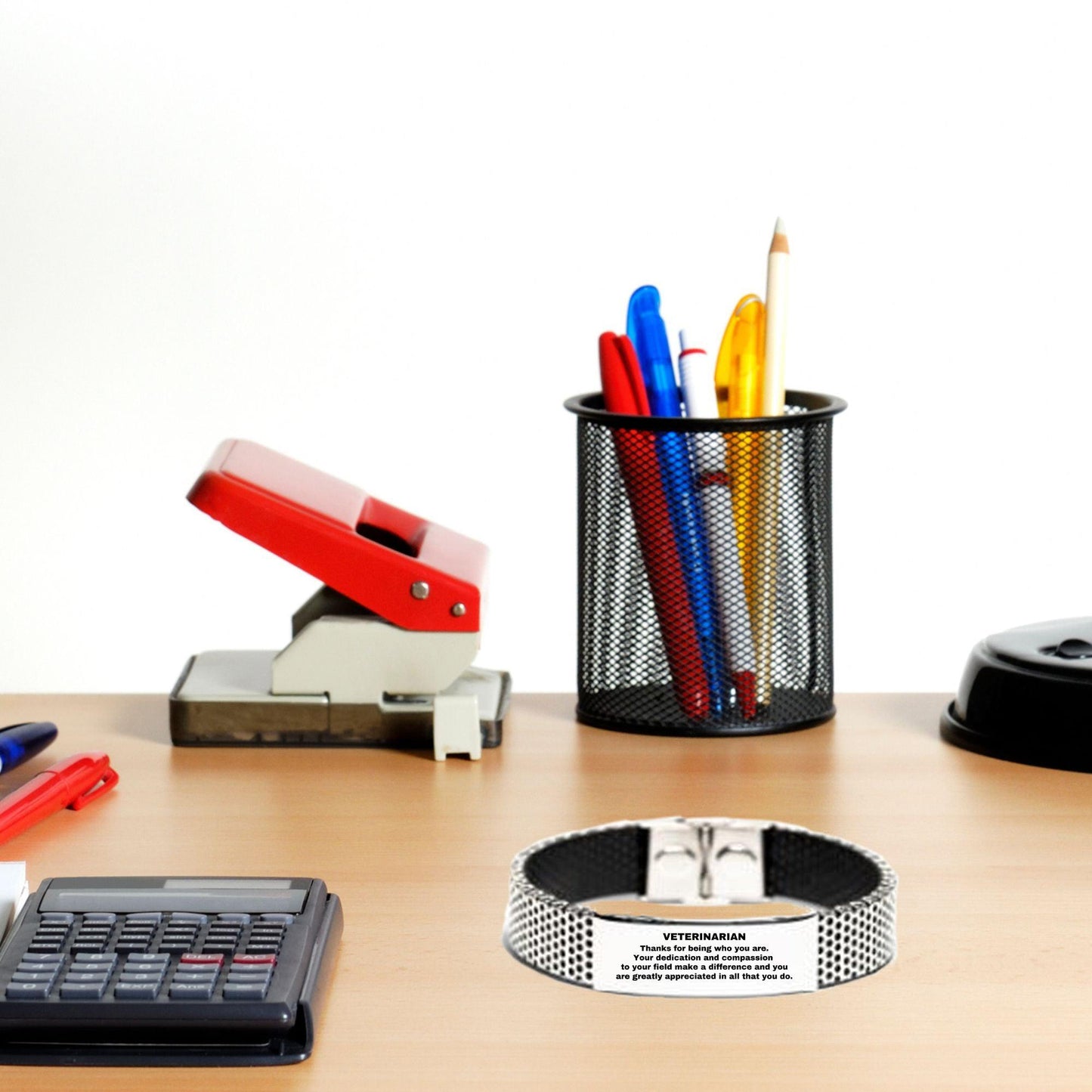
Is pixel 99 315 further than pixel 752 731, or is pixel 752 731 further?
pixel 99 315

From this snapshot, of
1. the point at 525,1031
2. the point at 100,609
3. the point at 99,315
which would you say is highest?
the point at 99,315

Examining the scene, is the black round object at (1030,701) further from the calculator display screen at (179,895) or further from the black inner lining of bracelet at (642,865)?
the calculator display screen at (179,895)

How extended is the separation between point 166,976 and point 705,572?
440 mm

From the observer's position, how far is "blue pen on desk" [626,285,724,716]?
0.91 meters

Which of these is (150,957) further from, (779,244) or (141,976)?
(779,244)

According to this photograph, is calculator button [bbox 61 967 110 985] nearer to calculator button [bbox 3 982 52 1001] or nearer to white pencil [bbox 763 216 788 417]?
calculator button [bbox 3 982 52 1001]

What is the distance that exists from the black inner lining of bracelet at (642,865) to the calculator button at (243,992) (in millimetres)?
186

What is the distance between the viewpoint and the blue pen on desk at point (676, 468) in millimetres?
908

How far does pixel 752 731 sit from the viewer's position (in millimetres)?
933

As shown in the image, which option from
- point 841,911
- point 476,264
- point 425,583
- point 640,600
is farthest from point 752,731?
point 476,264

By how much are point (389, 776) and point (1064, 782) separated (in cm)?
35

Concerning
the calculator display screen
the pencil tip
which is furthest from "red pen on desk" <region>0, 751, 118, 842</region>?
the pencil tip

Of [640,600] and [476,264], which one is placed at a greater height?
[476,264]

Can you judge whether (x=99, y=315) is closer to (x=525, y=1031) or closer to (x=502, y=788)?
(x=502, y=788)
